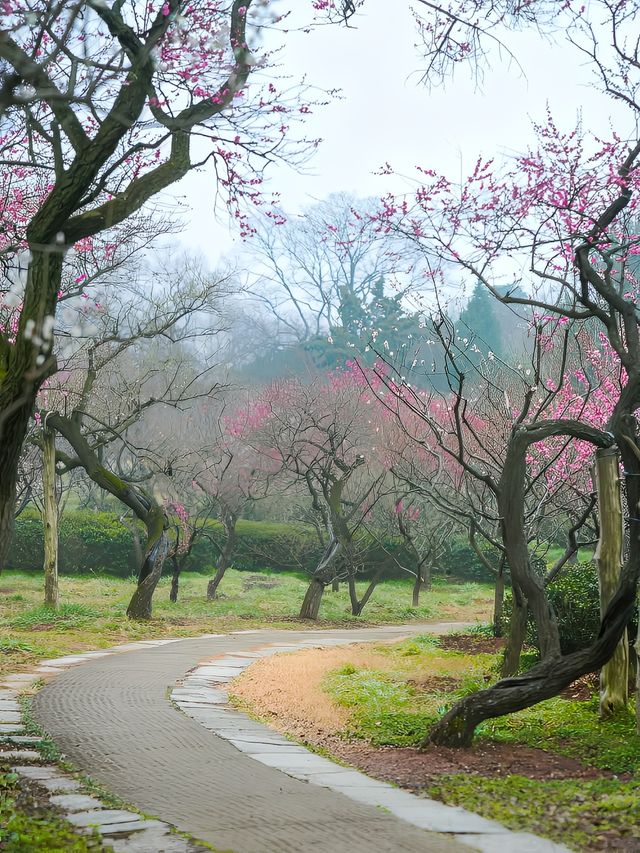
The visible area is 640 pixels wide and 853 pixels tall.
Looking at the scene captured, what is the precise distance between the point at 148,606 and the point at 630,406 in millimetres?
9016

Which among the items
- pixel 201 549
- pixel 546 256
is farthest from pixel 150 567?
pixel 201 549

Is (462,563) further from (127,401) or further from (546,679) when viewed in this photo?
(546,679)

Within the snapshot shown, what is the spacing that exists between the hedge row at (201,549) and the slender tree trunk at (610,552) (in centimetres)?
1368

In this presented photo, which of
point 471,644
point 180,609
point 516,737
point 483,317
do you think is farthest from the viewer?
point 483,317

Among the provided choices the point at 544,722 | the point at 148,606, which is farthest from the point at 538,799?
the point at 148,606

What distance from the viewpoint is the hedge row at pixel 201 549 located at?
66.6 feet

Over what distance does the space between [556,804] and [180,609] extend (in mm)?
12105

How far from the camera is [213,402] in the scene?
24266mm

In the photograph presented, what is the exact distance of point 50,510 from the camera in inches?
504

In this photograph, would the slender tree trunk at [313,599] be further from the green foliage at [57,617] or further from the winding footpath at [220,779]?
the winding footpath at [220,779]

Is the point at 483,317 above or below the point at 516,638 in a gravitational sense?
above

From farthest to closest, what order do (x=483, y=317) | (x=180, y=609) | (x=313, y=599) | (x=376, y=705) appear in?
(x=483, y=317), (x=180, y=609), (x=313, y=599), (x=376, y=705)

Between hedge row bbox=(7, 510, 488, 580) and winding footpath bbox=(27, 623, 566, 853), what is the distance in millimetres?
12958

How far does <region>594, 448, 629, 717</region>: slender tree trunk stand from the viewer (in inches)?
223
